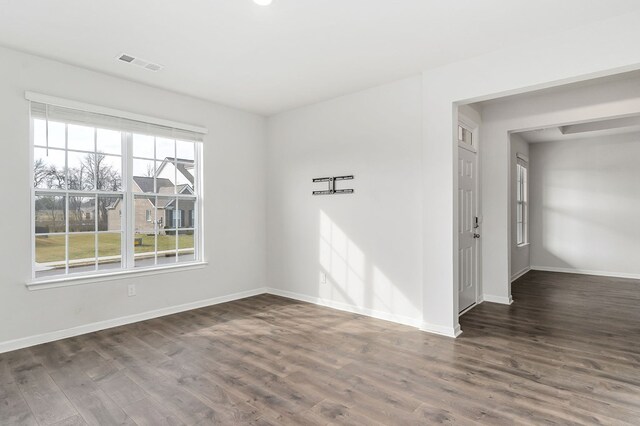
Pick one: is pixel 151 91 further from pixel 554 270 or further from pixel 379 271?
pixel 554 270

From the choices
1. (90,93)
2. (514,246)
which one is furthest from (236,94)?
(514,246)

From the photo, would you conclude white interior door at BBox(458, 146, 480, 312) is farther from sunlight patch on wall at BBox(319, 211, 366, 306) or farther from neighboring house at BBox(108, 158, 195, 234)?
neighboring house at BBox(108, 158, 195, 234)

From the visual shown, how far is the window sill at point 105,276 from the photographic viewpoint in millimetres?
3481

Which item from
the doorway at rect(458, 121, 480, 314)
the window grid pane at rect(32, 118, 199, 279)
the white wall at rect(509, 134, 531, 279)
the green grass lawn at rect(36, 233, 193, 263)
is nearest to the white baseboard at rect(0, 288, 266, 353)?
the window grid pane at rect(32, 118, 199, 279)

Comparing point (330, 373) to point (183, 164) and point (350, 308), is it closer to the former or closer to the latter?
point (350, 308)

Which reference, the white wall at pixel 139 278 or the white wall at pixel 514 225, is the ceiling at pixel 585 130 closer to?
the white wall at pixel 514 225

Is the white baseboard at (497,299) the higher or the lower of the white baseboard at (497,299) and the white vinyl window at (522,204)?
the lower

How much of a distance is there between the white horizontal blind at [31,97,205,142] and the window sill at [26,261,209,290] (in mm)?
1634

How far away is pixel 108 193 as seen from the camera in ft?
13.1

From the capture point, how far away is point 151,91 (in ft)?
14.2

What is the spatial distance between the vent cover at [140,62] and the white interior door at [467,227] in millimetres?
3645

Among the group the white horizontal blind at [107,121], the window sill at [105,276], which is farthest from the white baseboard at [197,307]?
the white horizontal blind at [107,121]

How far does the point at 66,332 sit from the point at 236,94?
3.32 m

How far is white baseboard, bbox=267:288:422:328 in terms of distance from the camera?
13.3 ft
